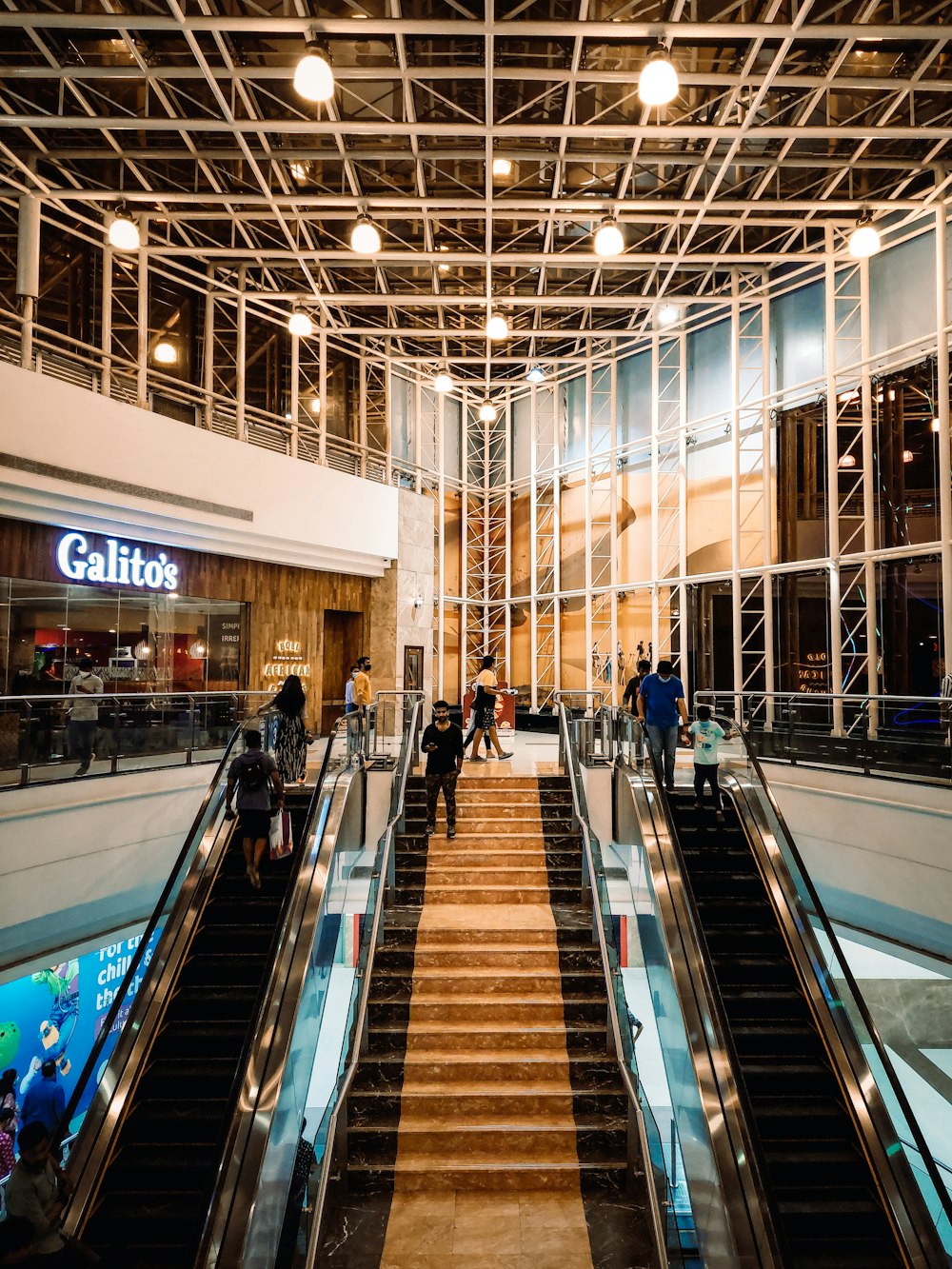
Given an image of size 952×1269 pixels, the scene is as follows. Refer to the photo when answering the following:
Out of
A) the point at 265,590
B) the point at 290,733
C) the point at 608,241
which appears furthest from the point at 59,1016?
the point at 608,241

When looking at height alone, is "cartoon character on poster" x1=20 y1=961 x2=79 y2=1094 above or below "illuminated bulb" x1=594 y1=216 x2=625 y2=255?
below

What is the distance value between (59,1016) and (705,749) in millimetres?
9482

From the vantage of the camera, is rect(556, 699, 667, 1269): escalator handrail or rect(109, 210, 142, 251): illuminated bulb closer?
rect(556, 699, 667, 1269): escalator handrail

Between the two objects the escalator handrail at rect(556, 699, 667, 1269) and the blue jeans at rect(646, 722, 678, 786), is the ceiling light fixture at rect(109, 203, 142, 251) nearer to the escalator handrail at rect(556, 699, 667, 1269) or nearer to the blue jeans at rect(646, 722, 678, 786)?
the escalator handrail at rect(556, 699, 667, 1269)

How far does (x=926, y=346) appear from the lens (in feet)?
43.5

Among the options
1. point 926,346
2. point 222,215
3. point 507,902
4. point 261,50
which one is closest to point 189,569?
point 222,215

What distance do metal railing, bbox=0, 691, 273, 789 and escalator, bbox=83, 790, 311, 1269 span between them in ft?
7.14

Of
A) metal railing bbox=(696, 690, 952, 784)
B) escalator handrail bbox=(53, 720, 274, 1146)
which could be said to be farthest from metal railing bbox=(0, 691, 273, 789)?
metal railing bbox=(696, 690, 952, 784)

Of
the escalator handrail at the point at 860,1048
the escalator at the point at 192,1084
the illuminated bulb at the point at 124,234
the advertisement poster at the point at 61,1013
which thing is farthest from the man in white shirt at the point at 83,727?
the escalator handrail at the point at 860,1048

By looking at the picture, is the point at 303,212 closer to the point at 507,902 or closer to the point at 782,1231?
the point at 507,902

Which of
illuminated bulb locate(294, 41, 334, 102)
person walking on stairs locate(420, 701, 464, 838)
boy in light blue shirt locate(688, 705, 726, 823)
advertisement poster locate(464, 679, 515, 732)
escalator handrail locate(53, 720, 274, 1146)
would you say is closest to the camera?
escalator handrail locate(53, 720, 274, 1146)

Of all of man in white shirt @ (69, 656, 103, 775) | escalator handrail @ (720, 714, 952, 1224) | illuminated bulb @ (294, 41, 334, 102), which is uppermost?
illuminated bulb @ (294, 41, 334, 102)

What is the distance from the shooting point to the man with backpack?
25.2 feet

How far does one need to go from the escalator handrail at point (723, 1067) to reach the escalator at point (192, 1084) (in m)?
3.18
